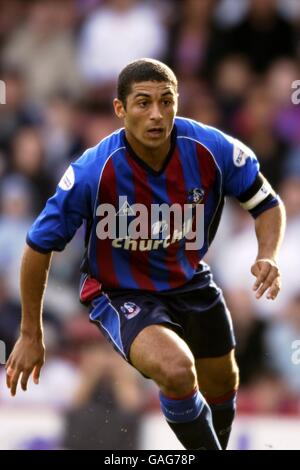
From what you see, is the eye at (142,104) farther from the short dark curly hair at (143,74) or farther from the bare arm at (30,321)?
the bare arm at (30,321)

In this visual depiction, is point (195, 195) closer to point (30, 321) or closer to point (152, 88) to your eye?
point (152, 88)

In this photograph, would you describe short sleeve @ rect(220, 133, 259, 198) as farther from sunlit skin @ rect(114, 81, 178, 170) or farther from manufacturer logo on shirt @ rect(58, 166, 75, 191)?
manufacturer logo on shirt @ rect(58, 166, 75, 191)

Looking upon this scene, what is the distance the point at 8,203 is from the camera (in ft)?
35.5

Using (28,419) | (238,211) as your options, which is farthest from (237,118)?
(28,419)

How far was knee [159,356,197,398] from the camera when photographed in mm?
5957

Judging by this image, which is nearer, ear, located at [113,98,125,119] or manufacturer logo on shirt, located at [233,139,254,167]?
ear, located at [113,98,125,119]

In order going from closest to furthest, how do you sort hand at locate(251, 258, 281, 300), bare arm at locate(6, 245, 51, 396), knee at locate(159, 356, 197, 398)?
knee at locate(159, 356, 197, 398) < hand at locate(251, 258, 281, 300) < bare arm at locate(6, 245, 51, 396)

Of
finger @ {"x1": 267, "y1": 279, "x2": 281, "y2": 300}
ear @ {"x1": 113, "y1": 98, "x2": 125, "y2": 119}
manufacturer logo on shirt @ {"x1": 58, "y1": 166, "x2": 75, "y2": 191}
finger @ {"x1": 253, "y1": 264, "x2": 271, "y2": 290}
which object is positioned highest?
ear @ {"x1": 113, "y1": 98, "x2": 125, "y2": 119}

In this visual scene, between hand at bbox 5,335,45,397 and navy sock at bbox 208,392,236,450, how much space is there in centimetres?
118

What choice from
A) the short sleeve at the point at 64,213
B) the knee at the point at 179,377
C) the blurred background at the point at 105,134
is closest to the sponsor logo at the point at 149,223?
the short sleeve at the point at 64,213

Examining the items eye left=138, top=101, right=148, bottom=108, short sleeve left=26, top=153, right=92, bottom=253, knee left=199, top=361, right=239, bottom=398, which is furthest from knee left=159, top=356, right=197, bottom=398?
eye left=138, top=101, right=148, bottom=108

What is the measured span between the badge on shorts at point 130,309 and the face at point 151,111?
2.62ft

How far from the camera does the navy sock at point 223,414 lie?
23.4ft

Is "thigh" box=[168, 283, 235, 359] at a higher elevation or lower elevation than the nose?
lower
